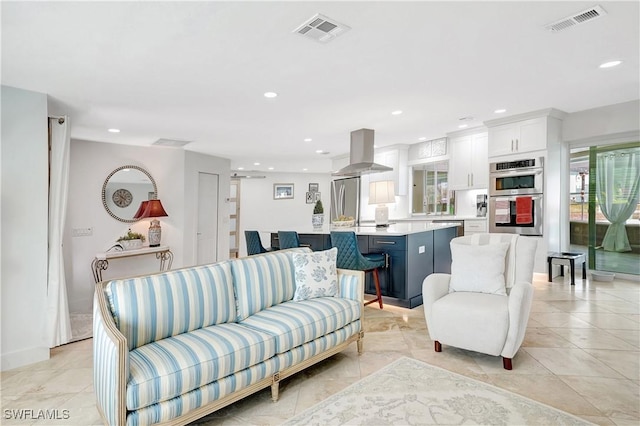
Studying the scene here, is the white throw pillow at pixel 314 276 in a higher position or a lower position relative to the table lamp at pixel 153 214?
lower

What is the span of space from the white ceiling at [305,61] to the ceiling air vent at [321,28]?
55 millimetres

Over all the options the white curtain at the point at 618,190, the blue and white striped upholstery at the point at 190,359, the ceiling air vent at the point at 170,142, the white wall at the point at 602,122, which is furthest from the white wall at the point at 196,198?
the white curtain at the point at 618,190

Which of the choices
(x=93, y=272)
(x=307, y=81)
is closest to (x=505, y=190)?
(x=307, y=81)

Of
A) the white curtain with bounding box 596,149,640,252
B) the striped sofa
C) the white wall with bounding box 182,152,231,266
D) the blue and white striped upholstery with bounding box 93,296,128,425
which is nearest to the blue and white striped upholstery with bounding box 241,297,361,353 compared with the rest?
the striped sofa

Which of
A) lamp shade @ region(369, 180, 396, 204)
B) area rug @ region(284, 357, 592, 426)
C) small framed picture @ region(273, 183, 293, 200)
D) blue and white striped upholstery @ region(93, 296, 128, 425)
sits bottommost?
area rug @ region(284, 357, 592, 426)

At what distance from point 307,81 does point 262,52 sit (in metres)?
0.70

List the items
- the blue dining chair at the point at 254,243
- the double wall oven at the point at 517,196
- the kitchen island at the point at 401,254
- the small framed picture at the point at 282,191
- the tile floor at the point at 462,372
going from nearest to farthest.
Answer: the tile floor at the point at 462,372, the kitchen island at the point at 401,254, the blue dining chair at the point at 254,243, the double wall oven at the point at 517,196, the small framed picture at the point at 282,191

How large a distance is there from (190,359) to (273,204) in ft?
29.1

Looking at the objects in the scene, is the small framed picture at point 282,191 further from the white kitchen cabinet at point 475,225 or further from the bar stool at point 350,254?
the bar stool at point 350,254

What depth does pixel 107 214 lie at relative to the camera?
563cm

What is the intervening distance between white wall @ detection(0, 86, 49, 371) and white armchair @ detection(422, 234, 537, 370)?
3.46 metres

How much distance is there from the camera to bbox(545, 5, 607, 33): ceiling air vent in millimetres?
2293

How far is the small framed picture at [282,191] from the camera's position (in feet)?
34.9

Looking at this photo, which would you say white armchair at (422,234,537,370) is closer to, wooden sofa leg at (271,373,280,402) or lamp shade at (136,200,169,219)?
wooden sofa leg at (271,373,280,402)
